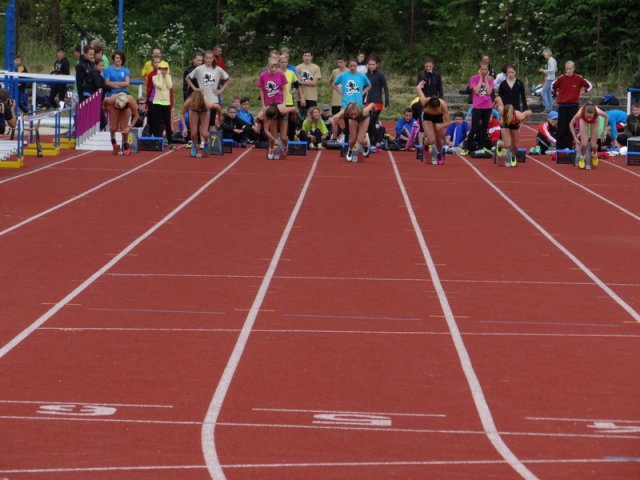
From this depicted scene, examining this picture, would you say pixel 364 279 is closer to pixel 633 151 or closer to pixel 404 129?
pixel 633 151

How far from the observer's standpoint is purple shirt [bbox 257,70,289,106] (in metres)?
22.7

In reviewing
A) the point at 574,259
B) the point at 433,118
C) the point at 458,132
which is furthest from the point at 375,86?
the point at 574,259

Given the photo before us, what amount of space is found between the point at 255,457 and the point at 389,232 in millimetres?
8306

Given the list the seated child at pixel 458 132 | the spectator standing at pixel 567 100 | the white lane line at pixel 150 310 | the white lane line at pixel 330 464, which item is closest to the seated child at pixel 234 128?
the seated child at pixel 458 132

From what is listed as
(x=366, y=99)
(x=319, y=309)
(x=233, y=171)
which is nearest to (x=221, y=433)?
(x=319, y=309)

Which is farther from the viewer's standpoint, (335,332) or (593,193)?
(593,193)

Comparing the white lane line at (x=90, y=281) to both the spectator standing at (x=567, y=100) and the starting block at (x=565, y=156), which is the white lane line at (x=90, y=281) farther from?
the spectator standing at (x=567, y=100)

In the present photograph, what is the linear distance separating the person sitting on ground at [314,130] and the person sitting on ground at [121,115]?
3.04 m

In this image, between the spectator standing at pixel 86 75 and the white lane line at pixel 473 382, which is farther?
the spectator standing at pixel 86 75

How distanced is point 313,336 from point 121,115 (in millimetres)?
13768

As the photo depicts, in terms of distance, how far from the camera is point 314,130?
987 inches

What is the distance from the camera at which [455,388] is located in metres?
8.18

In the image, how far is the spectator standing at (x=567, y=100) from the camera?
2422cm

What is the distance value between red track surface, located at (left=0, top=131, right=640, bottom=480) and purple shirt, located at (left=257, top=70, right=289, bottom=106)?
509 centimetres
